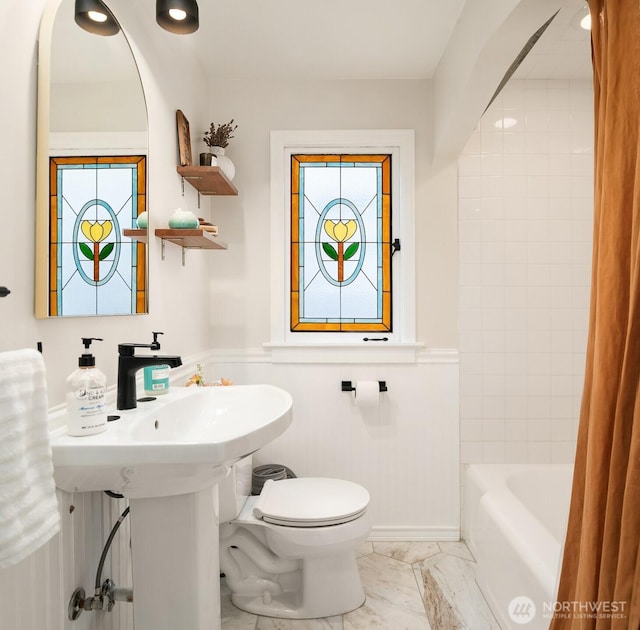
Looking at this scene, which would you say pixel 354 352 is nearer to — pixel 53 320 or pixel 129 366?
pixel 129 366

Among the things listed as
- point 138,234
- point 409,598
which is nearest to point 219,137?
point 138,234

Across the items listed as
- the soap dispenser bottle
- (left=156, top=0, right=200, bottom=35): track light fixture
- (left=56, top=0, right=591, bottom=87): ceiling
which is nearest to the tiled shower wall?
(left=56, top=0, right=591, bottom=87): ceiling

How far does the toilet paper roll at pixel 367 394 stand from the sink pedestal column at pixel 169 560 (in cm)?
125

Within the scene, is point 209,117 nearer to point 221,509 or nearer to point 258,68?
point 258,68

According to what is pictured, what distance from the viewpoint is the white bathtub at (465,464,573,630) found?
1491mm

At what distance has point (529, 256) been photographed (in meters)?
2.47

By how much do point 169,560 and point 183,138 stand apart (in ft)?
5.36

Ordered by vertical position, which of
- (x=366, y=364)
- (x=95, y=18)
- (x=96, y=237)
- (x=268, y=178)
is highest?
(x=95, y=18)

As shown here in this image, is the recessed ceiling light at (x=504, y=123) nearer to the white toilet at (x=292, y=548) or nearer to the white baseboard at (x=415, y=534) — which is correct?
the white toilet at (x=292, y=548)

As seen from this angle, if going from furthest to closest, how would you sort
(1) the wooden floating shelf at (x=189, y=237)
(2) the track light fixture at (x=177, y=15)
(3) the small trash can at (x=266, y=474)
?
(3) the small trash can at (x=266, y=474), (1) the wooden floating shelf at (x=189, y=237), (2) the track light fixture at (x=177, y=15)

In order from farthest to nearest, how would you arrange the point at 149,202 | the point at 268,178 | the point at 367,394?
the point at 268,178 → the point at 367,394 → the point at 149,202

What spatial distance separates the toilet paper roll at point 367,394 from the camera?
7.82 ft

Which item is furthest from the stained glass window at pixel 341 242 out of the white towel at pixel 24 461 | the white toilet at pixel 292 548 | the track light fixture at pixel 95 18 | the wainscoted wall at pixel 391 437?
the white towel at pixel 24 461

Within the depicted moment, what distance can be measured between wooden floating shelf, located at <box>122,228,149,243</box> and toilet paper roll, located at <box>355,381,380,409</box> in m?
1.30
